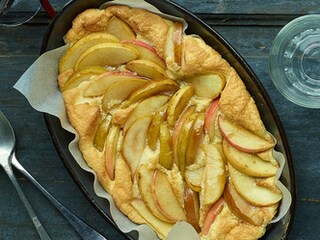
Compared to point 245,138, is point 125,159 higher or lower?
lower

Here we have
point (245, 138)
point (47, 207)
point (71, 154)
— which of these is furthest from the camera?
point (47, 207)

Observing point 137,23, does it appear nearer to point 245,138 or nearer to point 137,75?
point 137,75

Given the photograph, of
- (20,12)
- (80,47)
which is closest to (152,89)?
(80,47)

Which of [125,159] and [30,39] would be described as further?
[30,39]

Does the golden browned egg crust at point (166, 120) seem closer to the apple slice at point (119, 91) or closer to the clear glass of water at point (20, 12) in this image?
the apple slice at point (119, 91)

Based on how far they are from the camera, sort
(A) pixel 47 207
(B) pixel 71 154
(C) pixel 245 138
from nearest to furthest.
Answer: (C) pixel 245 138 < (B) pixel 71 154 < (A) pixel 47 207

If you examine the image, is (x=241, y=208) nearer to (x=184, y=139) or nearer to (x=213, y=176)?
(x=213, y=176)

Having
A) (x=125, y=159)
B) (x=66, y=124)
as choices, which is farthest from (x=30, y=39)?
(x=125, y=159)
